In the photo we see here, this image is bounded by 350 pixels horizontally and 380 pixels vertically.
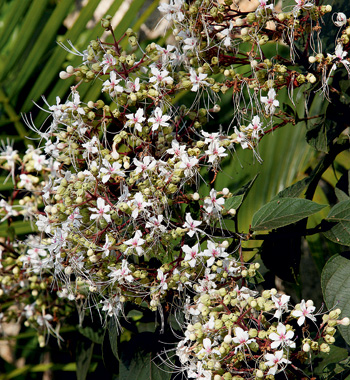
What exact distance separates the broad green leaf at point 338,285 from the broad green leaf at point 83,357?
0.63 m

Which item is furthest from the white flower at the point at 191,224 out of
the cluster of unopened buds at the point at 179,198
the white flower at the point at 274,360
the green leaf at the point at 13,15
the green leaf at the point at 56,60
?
the green leaf at the point at 13,15

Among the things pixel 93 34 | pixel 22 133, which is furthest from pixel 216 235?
pixel 22 133

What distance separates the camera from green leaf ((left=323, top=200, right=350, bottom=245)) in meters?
0.78

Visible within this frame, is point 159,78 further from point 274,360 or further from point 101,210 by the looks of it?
point 274,360

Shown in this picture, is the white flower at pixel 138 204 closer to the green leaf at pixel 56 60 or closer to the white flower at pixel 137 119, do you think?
the white flower at pixel 137 119

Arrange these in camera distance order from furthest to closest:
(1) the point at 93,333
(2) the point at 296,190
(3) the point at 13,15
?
(3) the point at 13,15 → (1) the point at 93,333 → (2) the point at 296,190

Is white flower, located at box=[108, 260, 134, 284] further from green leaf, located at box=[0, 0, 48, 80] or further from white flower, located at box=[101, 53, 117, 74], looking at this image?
green leaf, located at box=[0, 0, 48, 80]

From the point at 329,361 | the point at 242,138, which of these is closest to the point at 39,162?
the point at 242,138

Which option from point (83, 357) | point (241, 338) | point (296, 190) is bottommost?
point (83, 357)

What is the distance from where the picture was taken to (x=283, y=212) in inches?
30.7

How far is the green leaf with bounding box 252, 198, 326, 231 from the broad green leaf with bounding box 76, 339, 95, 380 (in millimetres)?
604

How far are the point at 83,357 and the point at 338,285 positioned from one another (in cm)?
69

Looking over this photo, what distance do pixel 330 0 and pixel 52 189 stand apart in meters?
0.63

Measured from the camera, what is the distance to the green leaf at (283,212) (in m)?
0.76
